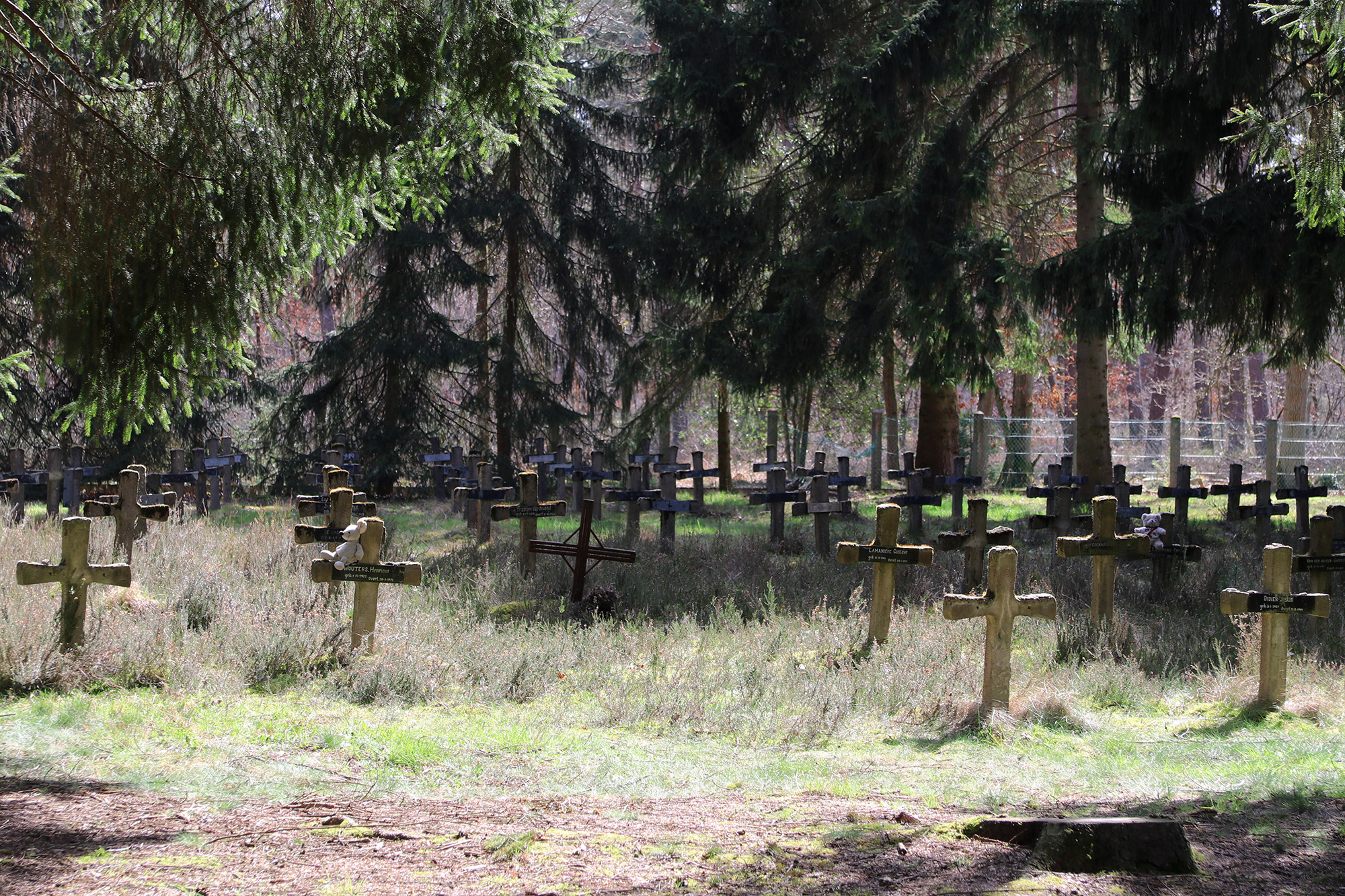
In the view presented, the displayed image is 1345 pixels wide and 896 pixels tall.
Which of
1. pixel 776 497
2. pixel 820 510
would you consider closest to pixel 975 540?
pixel 820 510

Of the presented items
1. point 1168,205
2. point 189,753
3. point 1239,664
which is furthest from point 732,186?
point 189,753

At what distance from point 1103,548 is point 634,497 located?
6.72m

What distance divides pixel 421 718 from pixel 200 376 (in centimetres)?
239

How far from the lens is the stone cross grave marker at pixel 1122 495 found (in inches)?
437

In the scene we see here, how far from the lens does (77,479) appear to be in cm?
1539

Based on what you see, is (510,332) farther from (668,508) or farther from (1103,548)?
(1103,548)

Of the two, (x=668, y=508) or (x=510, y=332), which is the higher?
(x=510, y=332)

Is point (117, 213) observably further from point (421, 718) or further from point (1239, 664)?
point (1239, 664)

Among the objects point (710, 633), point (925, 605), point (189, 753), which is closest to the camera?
point (189, 753)

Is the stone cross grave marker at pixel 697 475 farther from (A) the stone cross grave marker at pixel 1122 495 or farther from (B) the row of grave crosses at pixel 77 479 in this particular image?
(B) the row of grave crosses at pixel 77 479

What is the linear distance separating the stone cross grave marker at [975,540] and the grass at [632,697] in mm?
501

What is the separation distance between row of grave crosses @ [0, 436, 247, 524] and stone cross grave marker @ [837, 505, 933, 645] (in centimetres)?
855

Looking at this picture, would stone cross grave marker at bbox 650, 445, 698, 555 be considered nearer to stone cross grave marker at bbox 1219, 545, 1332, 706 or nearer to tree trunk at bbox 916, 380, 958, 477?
stone cross grave marker at bbox 1219, 545, 1332, 706

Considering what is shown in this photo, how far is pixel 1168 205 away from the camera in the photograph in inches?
499
